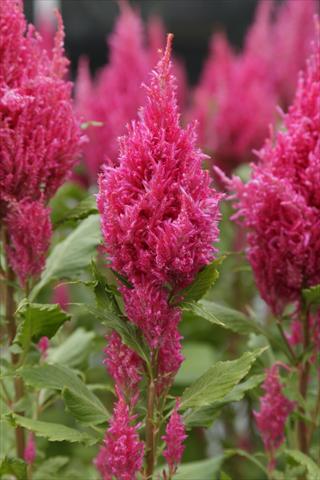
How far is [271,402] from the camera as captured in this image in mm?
2031

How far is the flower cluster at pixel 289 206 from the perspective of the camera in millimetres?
1982

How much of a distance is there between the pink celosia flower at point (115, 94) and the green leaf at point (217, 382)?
5.72 ft

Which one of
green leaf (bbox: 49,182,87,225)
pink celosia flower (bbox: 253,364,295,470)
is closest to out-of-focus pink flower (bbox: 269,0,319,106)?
green leaf (bbox: 49,182,87,225)

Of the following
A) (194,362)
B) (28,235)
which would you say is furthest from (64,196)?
(28,235)

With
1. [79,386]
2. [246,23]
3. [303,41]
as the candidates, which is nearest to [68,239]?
[79,386]

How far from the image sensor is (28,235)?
192 centimetres

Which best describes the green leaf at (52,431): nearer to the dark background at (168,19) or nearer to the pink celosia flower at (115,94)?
the pink celosia flower at (115,94)

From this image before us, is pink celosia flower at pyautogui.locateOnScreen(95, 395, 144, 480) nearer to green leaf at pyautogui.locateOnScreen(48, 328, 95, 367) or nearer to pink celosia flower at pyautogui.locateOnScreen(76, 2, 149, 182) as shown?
green leaf at pyautogui.locateOnScreen(48, 328, 95, 367)

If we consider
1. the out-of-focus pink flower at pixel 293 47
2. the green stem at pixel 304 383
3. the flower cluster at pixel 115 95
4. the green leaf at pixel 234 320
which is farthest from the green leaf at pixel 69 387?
the out-of-focus pink flower at pixel 293 47

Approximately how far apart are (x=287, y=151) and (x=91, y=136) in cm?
160

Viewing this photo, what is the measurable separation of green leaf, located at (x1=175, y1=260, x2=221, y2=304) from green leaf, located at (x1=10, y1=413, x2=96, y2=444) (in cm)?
37

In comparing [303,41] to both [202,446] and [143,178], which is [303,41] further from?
[143,178]

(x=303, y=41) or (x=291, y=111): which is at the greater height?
(x=303, y=41)

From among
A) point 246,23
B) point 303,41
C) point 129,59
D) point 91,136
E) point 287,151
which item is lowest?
point 287,151
